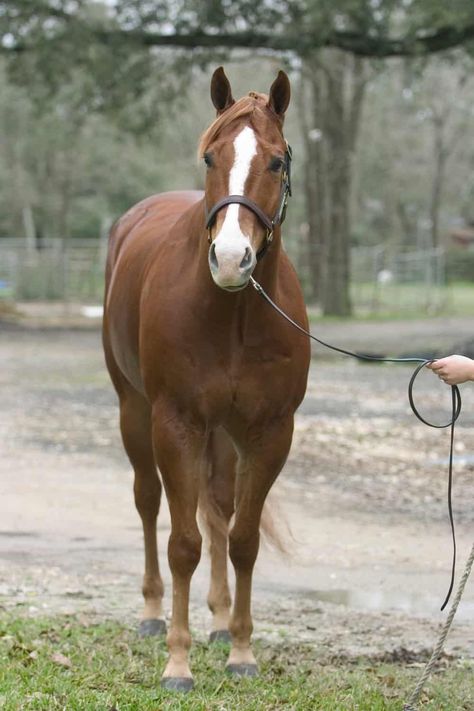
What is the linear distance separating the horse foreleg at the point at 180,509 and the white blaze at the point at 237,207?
0.95 meters

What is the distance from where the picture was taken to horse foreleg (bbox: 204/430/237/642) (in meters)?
5.55

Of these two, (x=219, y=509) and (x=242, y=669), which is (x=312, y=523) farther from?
(x=242, y=669)

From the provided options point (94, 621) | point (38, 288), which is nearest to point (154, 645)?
point (94, 621)

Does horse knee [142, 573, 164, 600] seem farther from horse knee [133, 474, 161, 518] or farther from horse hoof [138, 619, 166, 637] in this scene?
horse knee [133, 474, 161, 518]

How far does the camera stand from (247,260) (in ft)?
13.0

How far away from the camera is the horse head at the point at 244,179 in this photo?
395 centimetres

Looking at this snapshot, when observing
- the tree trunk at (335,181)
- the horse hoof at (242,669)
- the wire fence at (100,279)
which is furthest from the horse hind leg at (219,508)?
the wire fence at (100,279)

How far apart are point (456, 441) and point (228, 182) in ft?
23.5

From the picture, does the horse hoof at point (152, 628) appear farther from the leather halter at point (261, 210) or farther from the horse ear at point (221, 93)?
the horse ear at point (221, 93)

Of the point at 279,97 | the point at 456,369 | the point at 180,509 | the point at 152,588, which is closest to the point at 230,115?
the point at 279,97

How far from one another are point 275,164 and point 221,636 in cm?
241

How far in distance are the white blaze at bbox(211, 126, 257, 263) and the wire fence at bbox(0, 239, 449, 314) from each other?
2800 cm

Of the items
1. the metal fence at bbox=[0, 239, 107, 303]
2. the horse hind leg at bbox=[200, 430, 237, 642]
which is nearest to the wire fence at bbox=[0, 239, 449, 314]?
the metal fence at bbox=[0, 239, 107, 303]

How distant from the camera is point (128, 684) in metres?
4.48
